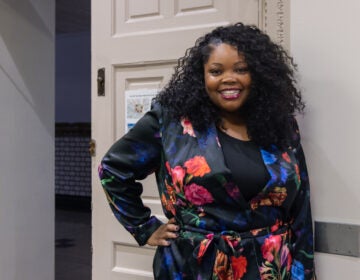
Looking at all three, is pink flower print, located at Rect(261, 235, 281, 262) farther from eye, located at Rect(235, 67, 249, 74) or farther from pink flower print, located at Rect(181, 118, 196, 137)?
eye, located at Rect(235, 67, 249, 74)

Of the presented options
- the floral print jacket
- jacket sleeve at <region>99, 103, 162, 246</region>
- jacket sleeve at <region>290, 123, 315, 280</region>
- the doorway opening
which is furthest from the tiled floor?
jacket sleeve at <region>290, 123, 315, 280</region>

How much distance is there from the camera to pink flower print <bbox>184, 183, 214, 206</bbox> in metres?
1.27

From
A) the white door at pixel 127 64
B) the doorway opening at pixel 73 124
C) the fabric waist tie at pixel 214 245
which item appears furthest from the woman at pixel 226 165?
the doorway opening at pixel 73 124

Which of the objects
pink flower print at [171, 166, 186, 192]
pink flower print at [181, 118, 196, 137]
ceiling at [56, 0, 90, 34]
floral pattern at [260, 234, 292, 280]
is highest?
ceiling at [56, 0, 90, 34]

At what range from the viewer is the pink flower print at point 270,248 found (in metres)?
1.30

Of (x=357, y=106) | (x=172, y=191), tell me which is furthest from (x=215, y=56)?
(x=357, y=106)

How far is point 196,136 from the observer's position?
1331 mm

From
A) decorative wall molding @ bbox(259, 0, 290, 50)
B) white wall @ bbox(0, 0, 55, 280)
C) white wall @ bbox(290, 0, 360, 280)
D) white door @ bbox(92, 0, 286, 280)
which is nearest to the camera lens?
white wall @ bbox(290, 0, 360, 280)

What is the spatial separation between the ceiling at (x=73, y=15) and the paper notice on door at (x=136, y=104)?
10.8 feet

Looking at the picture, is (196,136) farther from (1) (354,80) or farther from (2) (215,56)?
(1) (354,80)

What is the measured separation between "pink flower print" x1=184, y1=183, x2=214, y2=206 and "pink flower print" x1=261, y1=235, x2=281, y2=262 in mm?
199

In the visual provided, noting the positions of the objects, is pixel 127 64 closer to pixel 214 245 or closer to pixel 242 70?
pixel 242 70

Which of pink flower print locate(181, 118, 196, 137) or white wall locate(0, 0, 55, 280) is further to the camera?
white wall locate(0, 0, 55, 280)

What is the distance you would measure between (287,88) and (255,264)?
0.51 metres
